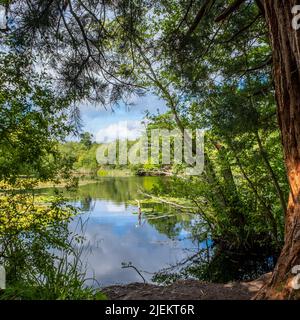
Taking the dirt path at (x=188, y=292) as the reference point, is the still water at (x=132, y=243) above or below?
below

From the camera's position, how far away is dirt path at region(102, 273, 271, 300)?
317 centimetres

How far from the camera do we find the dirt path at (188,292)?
10.4 feet

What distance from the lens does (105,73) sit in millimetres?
3982

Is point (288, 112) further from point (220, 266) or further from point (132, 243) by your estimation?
point (132, 243)

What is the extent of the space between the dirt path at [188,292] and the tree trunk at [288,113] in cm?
148

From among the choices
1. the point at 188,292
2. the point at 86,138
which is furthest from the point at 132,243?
the point at 188,292

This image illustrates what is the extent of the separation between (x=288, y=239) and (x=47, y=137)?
142 inches

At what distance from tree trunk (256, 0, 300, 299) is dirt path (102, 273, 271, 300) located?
1.48 meters

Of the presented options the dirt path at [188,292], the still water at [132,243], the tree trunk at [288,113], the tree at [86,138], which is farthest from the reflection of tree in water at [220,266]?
the tree trunk at [288,113]

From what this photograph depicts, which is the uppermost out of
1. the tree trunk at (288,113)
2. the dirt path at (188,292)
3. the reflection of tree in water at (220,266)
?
the tree trunk at (288,113)

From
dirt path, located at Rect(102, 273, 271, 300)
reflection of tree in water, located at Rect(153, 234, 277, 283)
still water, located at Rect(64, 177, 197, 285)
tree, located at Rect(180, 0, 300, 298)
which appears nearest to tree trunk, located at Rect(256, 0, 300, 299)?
tree, located at Rect(180, 0, 300, 298)

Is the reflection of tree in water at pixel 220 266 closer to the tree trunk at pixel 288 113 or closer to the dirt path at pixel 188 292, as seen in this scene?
the dirt path at pixel 188 292
